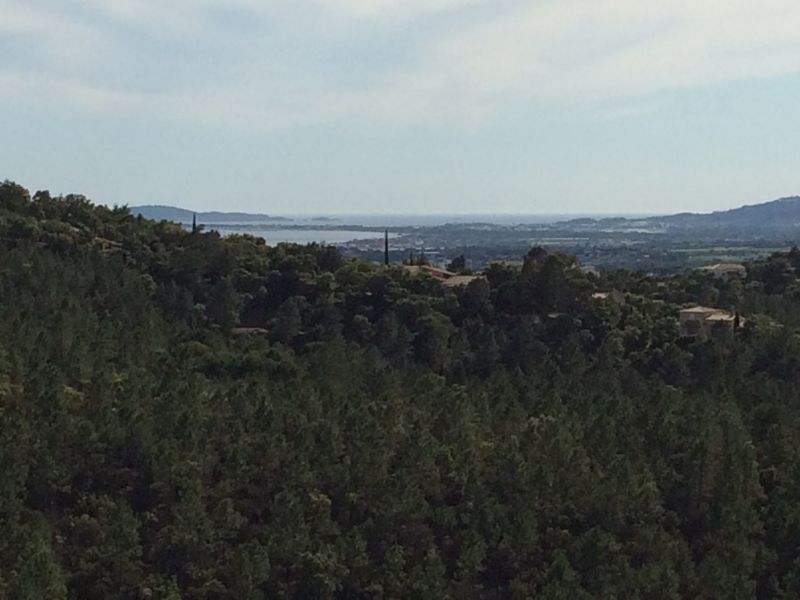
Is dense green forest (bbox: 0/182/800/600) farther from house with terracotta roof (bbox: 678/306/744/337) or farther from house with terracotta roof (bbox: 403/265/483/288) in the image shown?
house with terracotta roof (bbox: 403/265/483/288)

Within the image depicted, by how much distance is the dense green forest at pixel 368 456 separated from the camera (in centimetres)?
1927

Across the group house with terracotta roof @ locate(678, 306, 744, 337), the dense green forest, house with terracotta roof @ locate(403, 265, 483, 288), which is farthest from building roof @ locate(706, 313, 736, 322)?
house with terracotta roof @ locate(403, 265, 483, 288)

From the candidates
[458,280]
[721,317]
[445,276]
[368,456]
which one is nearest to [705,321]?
[721,317]

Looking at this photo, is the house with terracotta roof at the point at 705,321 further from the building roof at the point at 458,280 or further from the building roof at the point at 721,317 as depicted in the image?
the building roof at the point at 458,280

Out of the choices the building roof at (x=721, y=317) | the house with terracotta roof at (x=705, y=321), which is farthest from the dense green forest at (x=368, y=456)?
the building roof at (x=721, y=317)

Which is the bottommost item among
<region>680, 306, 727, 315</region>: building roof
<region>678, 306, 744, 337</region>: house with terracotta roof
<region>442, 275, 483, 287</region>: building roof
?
<region>678, 306, 744, 337</region>: house with terracotta roof

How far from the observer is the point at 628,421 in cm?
2589

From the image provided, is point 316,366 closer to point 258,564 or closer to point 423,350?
point 423,350

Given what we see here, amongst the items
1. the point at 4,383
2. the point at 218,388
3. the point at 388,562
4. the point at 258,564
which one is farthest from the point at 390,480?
the point at 4,383

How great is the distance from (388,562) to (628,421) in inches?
336

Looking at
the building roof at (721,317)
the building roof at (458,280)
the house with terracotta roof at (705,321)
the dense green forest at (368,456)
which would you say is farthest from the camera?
the building roof at (458,280)

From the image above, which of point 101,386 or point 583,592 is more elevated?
point 101,386

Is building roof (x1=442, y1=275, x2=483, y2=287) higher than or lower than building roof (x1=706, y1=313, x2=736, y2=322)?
higher

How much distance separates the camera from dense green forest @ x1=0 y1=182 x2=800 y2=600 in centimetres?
1927
